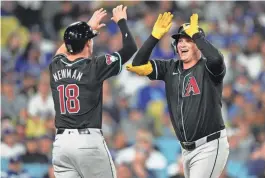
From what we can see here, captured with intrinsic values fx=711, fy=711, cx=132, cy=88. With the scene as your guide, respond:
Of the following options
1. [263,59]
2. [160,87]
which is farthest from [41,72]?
[263,59]

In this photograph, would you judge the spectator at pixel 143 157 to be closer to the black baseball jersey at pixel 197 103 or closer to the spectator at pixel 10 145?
the spectator at pixel 10 145

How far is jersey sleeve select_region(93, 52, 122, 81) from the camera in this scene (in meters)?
5.81

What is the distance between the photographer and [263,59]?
12.9 metres

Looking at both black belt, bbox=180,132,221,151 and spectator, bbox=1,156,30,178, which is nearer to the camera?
black belt, bbox=180,132,221,151

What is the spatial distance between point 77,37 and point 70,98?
0.51 metres

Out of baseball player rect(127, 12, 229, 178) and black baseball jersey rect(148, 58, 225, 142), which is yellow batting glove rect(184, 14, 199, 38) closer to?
baseball player rect(127, 12, 229, 178)

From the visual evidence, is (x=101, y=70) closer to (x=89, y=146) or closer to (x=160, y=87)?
(x=89, y=146)

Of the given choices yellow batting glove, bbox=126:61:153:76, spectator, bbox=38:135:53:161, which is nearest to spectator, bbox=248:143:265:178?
spectator, bbox=38:135:53:161

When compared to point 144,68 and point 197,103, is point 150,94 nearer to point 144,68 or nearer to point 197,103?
point 144,68

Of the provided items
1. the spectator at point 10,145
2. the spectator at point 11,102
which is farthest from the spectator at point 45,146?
the spectator at point 11,102

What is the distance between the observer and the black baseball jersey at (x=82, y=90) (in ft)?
18.9

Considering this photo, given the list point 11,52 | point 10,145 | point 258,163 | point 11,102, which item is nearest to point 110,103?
point 11,102

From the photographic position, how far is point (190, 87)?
19.4 feet

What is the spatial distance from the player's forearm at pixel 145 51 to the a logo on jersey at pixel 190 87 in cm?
42
